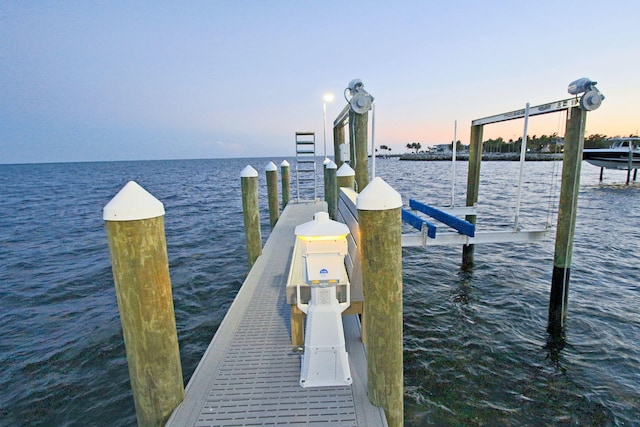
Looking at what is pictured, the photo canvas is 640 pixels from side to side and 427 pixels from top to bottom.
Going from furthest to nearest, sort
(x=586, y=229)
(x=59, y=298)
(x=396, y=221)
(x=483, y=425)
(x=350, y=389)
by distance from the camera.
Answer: (x=586, y=229) → (x=59, y=298) → (x=483, y=425) → (x=350, y=389) → (x=396, y=221)

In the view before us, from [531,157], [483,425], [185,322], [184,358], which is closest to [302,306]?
[483,425]

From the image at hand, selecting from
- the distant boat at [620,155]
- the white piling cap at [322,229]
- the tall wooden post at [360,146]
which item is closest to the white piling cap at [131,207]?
the white piling cap at [322,229]

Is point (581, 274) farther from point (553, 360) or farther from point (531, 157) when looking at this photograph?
point (531, 157)

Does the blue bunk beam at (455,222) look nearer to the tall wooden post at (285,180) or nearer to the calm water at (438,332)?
Result: the calm water at (438,332)

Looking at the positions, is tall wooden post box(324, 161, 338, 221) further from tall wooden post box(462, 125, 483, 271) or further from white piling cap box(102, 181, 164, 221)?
white piling cap box(102, 181, 164, 221)

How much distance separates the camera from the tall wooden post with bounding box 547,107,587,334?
6.69 metres

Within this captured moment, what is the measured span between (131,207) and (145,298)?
874 mm

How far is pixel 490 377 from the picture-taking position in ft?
19.3

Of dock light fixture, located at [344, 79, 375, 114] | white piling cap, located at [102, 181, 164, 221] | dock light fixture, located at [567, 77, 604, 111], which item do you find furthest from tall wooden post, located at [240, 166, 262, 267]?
dock light fixture, located at [567, 77, 604, 111]

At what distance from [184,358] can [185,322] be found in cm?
149

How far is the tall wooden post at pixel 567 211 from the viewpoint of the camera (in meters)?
6.69

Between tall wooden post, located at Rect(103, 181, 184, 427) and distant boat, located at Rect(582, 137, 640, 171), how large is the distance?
148 ft

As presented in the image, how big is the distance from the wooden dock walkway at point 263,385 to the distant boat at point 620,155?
42.7 m

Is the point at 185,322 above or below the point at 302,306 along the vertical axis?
below
